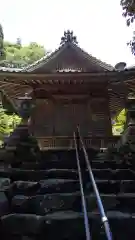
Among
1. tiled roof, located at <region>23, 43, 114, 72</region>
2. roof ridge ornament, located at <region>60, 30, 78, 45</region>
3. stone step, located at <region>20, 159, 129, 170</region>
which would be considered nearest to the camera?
stone step, located at <region>20, 159, 129, 170</region>

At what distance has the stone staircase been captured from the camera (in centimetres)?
356

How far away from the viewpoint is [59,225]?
357 centimetres

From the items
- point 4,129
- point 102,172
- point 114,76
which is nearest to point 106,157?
point 102,172

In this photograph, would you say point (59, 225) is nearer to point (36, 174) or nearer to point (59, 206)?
point (59, 206)

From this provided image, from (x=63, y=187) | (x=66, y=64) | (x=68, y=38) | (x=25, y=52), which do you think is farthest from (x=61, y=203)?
(x=25, y=52)

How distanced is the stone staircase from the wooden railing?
4.30m

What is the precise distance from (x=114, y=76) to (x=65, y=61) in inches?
225

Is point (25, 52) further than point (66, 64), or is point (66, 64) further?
point (25, 52)

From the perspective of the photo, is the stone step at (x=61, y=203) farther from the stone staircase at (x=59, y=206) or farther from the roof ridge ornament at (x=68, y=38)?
the roof ridge ornament at (x=68, y=38)

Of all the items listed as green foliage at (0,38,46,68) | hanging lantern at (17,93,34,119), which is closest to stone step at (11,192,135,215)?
hanging lantern at (17,93,34,119)

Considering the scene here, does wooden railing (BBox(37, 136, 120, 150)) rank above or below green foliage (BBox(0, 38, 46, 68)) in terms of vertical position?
below

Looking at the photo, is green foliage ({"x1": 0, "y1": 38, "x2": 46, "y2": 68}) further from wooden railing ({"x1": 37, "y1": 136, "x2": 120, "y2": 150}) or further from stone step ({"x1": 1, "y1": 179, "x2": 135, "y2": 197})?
stone step ({"x1": 1, "y1": 179, "x2": 135, "y2": 197})

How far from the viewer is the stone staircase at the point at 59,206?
356cm

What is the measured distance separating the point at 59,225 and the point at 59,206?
0.70 metres
